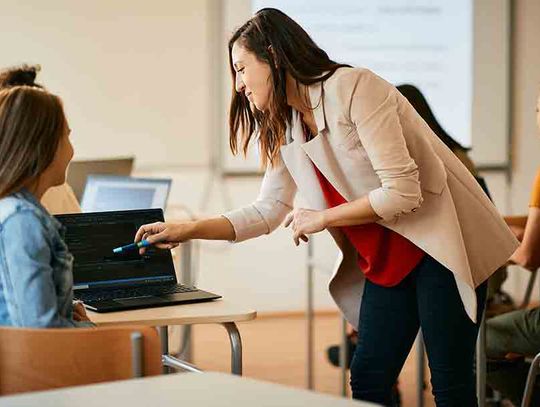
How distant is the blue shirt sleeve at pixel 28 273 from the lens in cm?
185

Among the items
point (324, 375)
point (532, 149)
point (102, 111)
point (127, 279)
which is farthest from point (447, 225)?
point (532, 149)

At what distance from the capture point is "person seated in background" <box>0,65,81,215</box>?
3.00m

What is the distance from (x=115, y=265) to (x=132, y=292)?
0.27 feet

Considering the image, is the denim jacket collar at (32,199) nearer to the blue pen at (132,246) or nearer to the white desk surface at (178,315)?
the white desk surface at (178,315)

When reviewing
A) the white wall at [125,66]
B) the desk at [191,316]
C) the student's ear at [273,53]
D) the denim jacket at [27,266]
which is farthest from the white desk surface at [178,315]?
the white wall at [125,66]

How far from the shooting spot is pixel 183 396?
56.3 inches

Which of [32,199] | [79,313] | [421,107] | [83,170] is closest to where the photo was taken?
[32,199]

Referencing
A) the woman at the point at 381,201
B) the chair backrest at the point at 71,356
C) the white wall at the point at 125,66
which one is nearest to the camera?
the chair backrest at the point at 71,356

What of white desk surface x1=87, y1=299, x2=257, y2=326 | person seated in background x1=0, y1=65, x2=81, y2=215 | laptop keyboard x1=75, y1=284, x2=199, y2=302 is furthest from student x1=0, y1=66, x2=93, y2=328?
person seated in background x1=0, y1=65, x2=81, y2=215

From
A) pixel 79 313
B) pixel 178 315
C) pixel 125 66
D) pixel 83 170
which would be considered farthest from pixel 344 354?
pixel 125 66

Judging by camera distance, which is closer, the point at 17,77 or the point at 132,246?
the point at 132,246

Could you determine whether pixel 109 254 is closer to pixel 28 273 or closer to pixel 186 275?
pixel 28 273

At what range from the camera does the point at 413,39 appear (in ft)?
19.8

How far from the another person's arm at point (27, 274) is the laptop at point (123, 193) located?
5.15 ft
